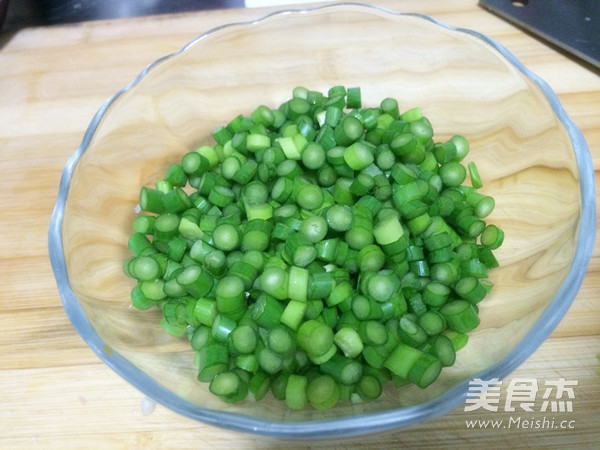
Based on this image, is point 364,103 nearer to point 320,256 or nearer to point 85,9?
point 320,256

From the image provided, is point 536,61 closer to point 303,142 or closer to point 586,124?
point 586,124

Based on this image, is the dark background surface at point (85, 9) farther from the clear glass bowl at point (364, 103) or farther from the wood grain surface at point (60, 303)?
the clear glass bowl at point (364, 103)

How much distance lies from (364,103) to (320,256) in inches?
35.7

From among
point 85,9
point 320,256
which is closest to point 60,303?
point 320,256

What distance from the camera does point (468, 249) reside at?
131 centimetres

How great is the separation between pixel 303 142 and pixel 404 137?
0.30 metres

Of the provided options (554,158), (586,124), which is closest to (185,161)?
(554,158)

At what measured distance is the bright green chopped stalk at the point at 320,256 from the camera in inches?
43.9

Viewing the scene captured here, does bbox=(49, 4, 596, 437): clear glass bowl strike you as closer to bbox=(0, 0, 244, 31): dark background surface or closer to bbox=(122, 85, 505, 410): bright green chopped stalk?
bbox=(122, 85, 505, 410): bright green chopped stalk

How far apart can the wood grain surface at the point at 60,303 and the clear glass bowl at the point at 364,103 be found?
7.5 inches

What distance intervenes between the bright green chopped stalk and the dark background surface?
1347 mm

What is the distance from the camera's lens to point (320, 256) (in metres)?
1.23

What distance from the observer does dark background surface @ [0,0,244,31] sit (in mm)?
2588

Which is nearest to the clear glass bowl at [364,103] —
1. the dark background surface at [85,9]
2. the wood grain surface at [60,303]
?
the wood grain surface at [60,303]
